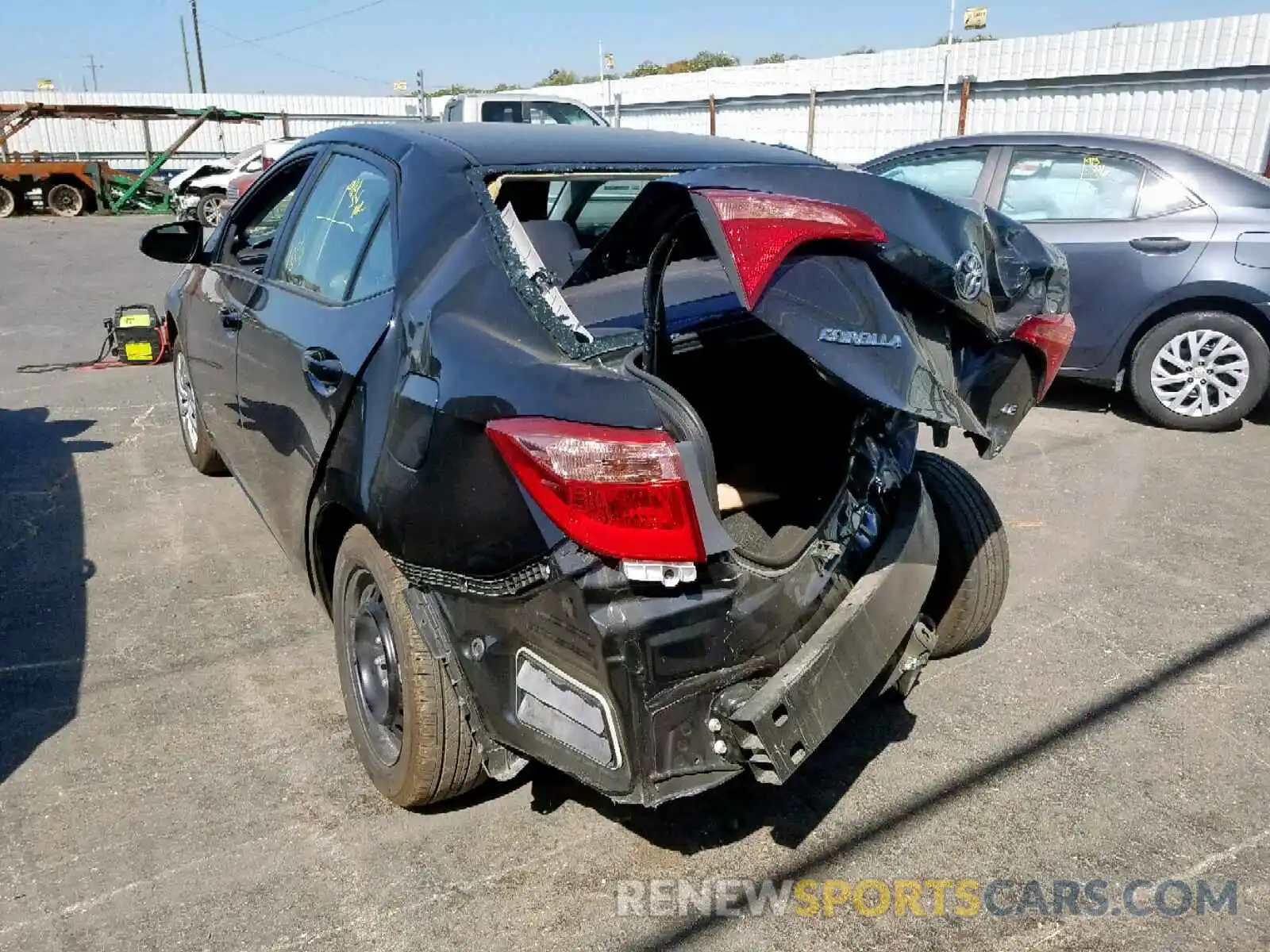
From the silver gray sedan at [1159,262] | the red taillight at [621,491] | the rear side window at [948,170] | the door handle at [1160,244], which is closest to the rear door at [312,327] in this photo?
the red taillight at [621,491]

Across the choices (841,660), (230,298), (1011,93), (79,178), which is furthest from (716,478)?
(79,178)

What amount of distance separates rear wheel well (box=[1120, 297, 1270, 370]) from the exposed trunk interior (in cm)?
416

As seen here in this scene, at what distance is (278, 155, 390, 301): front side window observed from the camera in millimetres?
2814

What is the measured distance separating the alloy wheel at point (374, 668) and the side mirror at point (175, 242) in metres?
2.07

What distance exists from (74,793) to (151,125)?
31125mm

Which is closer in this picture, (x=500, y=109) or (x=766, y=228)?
(x=766, y=228)

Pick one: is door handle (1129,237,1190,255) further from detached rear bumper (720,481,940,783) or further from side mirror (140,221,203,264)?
side mirror (140,221,203,264)

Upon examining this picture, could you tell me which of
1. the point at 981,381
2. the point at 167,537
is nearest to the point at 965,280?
the point at 981,381

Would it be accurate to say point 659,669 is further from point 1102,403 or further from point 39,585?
point 1102,403

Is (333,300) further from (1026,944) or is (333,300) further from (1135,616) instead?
(1135,616)

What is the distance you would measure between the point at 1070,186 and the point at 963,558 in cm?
415

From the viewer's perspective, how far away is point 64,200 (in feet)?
69.6

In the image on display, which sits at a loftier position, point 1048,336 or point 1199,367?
point 1048,336

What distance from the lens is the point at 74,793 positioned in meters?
2.67
